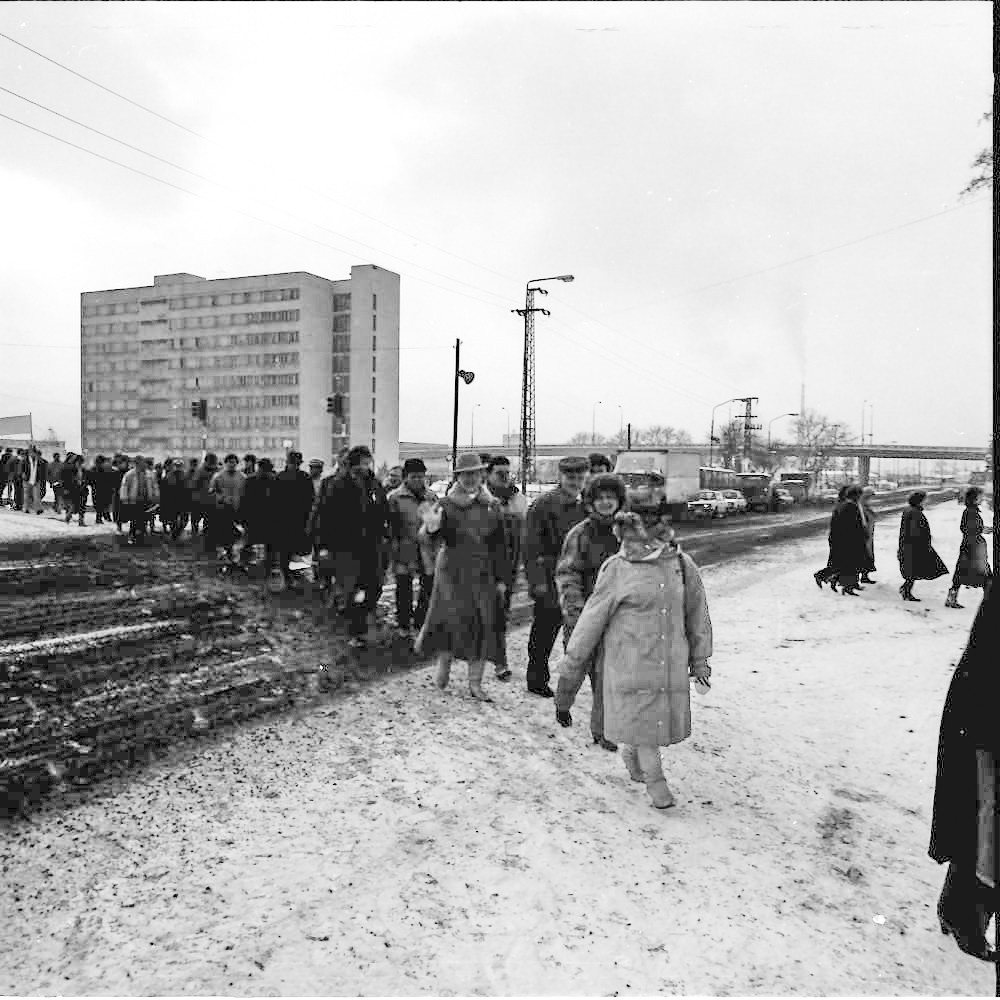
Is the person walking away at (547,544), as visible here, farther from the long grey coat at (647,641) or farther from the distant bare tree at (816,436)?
the distant bare tree at (816,436)

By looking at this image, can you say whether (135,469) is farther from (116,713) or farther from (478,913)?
(478,913)

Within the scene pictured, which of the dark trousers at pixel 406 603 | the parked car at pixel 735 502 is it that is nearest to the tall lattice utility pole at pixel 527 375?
the parked car at pixel 735 502

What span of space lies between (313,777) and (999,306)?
4.10 metres

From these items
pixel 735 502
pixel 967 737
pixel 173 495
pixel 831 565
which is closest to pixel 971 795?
pixel 967 737

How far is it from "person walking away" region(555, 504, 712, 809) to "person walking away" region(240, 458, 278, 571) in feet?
25.5

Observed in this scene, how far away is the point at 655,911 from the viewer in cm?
307

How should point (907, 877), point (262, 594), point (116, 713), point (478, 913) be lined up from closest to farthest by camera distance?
point (478, 913) → point (907, 877) → point (116, 713) → point (262, 594)

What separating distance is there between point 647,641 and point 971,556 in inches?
361

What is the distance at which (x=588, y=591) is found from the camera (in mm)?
5273

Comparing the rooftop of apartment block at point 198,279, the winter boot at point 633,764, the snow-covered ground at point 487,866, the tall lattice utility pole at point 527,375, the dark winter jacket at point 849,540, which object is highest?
the rooftop of apartment block at point 198,279

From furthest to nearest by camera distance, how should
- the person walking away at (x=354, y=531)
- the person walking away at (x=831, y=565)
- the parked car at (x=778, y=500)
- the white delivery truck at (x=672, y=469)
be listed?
the parked car at (x=778, y=500) < the white delivery truck at (x=672, y=469) < the person walking away at (x=831, y=565) < the person walking away at (x=354, y=531)

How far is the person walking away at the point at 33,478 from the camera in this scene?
20.9 m

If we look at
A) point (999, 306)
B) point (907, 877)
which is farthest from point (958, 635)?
point (999, 306)

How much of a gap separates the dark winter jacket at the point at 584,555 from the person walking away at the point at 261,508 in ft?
22.1
